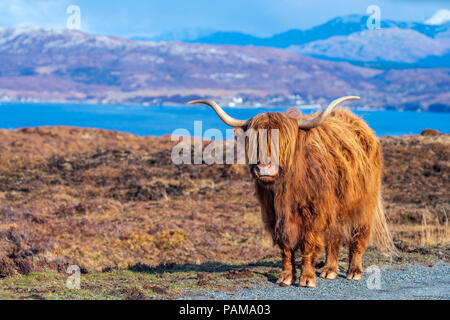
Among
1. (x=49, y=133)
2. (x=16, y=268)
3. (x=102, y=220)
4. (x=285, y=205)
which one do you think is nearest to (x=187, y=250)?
(x=102, y=220)

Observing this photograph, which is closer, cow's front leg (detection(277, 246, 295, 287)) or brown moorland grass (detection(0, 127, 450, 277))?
cow's front leg (detection(277, 246, 295, 287))

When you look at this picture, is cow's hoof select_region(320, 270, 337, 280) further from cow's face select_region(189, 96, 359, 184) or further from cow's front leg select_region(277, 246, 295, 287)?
cow's face select_region(189, 96, 359, 184)

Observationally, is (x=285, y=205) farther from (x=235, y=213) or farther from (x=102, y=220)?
(x=235, y=213)

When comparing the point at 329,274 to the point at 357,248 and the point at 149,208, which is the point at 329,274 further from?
the point at 149,208

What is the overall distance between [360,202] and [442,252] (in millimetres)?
2595

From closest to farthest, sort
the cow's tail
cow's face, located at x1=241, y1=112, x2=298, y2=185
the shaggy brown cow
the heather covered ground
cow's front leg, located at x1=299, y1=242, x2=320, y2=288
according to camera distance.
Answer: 1. cow's face, located at x1=241, y1=112, x2=298, y2=185
2. the shaggy brown cow
3. cow's front leg, located at x1=299, y1=242, x2=320, y2=288
4. the heather covered ground
5. the cow's tail

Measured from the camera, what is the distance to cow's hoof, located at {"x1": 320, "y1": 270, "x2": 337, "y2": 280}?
7.20 metres

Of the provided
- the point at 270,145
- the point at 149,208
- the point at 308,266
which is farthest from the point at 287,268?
the point at 149,208

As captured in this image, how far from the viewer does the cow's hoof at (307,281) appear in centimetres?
654

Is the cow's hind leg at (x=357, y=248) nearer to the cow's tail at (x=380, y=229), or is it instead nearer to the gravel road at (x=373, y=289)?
the gravel road at (x=373, y=289)

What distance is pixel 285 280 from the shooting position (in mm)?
6641

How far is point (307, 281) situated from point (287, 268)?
278mm

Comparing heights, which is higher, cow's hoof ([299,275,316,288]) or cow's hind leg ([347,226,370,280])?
cow's hind leg ([347,226,370,280])

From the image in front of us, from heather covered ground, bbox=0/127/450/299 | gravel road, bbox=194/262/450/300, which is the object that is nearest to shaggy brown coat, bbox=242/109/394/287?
gravel road, bbox=194/262/450/300
